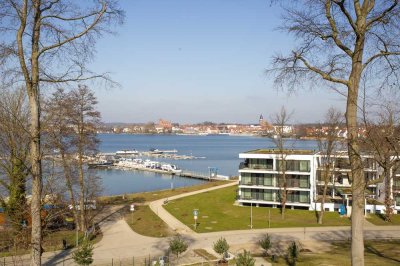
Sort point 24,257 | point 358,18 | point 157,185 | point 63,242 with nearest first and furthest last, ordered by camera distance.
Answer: point 358,18
point 24,257
point 63,242
point 157,185

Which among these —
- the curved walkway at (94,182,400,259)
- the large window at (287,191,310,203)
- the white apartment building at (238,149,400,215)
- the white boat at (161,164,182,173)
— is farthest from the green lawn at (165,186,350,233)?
the white boat at (161,164,182,173)

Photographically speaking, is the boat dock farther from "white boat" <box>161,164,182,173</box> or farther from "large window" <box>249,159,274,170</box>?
"large window" <box>249,159,274,170</box>

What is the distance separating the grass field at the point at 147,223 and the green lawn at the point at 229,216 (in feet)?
8.05

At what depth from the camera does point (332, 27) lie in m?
9.20

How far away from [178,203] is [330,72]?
4266 centimetres

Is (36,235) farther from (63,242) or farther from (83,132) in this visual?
(83,132)

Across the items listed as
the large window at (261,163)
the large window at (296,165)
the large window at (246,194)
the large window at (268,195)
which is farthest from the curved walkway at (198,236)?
the large window at (261,163)

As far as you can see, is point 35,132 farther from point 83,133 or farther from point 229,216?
point 229,216

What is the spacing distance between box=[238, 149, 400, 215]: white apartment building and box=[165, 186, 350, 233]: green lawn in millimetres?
1514

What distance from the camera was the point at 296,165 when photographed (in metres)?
47.4

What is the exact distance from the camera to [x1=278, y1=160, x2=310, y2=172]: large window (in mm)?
46938

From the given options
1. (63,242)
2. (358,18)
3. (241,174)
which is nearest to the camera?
(358,18)

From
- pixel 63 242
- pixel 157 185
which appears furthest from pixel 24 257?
pixel 157 185

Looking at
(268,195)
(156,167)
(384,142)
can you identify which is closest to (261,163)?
(268,195)
